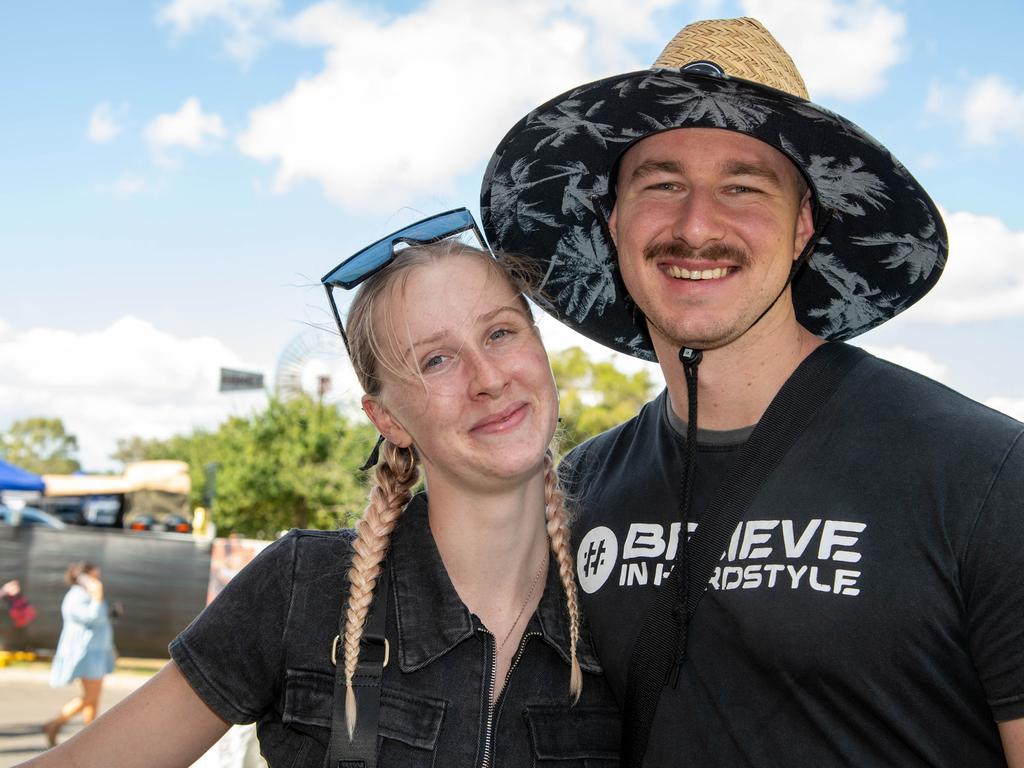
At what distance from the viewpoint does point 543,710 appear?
2.33 meters

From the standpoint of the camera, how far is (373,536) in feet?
8.10

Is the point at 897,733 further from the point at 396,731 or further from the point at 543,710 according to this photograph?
the point at 396,731

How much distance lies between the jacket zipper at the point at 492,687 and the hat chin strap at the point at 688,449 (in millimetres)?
367

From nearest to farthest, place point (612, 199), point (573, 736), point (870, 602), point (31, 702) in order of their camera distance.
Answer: point (870, 602)
point (573, 736)
point (612, 199)
point (31, 702)

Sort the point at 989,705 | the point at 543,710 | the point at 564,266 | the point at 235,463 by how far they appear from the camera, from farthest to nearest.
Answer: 1. the point at 235,463
2. the point at 564,266
3. the point at 543,710
4. the point at 989,705

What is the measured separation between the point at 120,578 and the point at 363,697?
47.5ft

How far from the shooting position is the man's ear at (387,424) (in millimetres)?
2625

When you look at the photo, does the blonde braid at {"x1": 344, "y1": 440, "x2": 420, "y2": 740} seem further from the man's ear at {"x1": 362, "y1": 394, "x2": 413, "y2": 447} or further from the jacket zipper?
the jacket zipper

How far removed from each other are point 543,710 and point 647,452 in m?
0.75

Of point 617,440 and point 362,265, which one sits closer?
point 362,265

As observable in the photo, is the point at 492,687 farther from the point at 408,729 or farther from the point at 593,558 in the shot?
the point at 593,558

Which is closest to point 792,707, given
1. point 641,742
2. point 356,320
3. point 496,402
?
point 641,742

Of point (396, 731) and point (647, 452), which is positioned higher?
point (647, 452)

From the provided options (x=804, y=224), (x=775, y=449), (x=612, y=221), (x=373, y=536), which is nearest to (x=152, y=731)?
(x=373, y=536)
